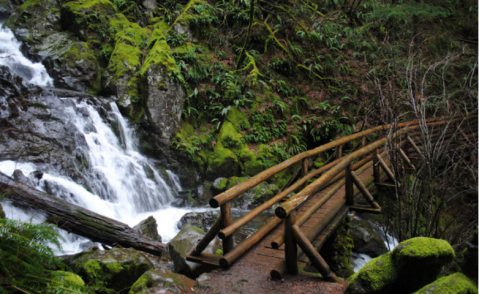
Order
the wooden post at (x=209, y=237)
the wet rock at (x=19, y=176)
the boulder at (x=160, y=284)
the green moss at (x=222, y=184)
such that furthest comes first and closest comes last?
1. the green moss at (x=222, y=184)
2. the wet rock at (x=19, y=176)
3. the wooden post at (x=209, y=237)
4. the boulder at (x=160, y=284)

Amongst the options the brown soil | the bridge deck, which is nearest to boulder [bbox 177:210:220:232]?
the bridge deck

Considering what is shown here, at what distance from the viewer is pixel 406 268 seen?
2.79 m

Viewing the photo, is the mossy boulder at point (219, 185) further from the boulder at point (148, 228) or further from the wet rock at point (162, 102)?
the boulder at point (148, 228)

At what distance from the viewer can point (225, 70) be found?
1391 centimetres

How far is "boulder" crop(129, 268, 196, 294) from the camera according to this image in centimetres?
361

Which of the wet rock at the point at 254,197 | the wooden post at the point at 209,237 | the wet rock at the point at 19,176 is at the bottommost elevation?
the wet rock at the point at 254,197

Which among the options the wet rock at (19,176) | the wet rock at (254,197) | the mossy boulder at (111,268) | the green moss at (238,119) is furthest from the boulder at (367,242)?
the wet rock at (19,176)

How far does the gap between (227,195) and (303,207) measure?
270 centimetres

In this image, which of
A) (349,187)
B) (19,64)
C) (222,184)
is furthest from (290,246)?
(19,64)

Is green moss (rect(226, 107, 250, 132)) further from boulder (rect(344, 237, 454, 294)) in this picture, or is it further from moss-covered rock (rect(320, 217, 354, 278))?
boulder (rect(344, 237, 454, 294))

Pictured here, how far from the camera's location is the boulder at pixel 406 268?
2.69 metres

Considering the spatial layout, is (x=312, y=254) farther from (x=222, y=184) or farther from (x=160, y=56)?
(x=160, y=56)

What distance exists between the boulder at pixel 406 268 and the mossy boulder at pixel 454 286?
0.37 m

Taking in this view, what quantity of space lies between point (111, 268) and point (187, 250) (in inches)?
43.9
